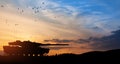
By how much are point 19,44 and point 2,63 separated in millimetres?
19060

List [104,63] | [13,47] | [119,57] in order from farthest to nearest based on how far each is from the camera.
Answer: [13,47] → [119,57] → [104,63]

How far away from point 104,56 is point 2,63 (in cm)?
1298

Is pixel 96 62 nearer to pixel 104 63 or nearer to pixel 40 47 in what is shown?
pixel 104 63

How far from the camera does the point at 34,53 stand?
52281 mm

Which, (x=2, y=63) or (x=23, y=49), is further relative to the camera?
(x=23, y=49)

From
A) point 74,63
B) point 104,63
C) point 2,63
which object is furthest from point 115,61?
point 2,63

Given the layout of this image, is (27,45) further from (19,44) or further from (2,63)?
(2,63)

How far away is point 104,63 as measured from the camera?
2909 cm

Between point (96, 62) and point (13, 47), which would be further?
point (13, 47)

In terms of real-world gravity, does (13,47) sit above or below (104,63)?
above

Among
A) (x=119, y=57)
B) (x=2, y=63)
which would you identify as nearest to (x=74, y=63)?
(x=119, y=57)

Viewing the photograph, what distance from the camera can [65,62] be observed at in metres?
31.7

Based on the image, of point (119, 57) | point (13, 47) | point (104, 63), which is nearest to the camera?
point (104, 63)

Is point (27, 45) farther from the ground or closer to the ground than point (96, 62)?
farther from the ground
